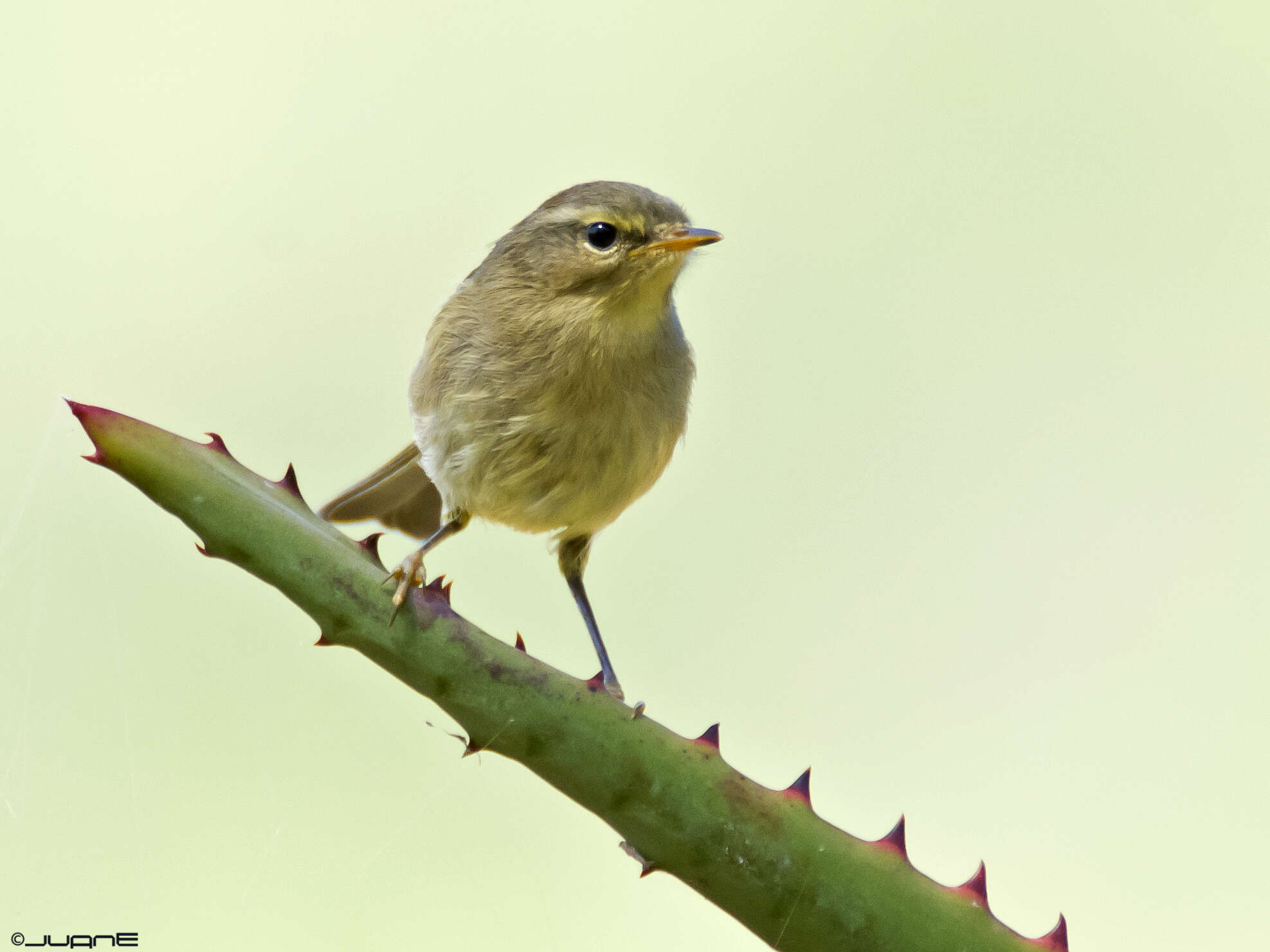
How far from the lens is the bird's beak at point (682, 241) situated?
6.42 ft

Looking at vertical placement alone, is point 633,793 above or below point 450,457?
below

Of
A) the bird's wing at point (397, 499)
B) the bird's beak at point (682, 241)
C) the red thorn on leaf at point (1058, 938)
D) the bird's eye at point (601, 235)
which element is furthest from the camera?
the bird's wing at point (397, 499)

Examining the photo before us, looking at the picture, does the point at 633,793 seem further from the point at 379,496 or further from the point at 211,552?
the point at 379,496

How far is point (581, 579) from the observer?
101 inches

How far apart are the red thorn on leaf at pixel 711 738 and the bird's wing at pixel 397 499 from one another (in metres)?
1.12

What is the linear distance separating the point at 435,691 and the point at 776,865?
0.49m

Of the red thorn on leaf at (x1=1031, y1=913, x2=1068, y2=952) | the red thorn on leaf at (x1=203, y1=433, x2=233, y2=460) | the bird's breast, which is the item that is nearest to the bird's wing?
the bird's breast

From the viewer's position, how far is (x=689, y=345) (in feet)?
7.77

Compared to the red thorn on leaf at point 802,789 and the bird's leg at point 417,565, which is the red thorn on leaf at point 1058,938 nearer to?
the red thorn on leaf at point 802,789

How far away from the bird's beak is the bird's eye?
2.2 inches

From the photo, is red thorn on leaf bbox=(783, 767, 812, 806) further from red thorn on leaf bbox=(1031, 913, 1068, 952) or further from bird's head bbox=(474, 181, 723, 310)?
bird's head bbox=(474, 181, 723, 310)

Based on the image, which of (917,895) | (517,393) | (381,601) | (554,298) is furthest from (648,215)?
(917,895)

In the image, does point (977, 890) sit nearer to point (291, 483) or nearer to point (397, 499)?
point (291, 483)

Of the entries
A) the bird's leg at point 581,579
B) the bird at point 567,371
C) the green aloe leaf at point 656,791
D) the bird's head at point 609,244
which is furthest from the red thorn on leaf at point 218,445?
the bird's leg at point 581,579
